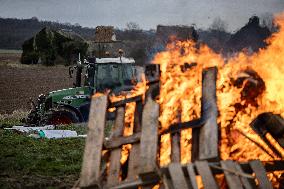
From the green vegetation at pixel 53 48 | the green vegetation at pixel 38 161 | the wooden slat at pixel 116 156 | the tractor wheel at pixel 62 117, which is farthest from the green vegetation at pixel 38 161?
the green vegetation at pixel 53 48

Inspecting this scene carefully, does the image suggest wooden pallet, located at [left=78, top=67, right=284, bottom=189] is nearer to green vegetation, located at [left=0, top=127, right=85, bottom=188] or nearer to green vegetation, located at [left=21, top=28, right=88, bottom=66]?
green vegetation, located at [left=0, top=127, right=85, bottom=188]

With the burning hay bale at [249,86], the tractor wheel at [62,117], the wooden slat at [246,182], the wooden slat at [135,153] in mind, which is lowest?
the tractor wheel at [62,117]

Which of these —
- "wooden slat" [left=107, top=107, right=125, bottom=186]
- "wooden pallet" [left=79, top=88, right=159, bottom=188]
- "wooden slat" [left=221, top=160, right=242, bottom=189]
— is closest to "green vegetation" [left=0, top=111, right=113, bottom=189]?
"wooden slat" [left=107, top=107, right=125, bottom=186]

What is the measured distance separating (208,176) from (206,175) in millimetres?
25

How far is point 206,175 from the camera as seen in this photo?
4.07 m

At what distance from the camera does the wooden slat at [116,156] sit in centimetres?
436

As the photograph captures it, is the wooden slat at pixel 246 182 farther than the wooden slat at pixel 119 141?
No

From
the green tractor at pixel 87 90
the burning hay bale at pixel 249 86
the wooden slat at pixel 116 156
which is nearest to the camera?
the wooden slat at pixel 116 156

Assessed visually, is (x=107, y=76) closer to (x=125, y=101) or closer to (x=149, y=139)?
(x=125, y=101)

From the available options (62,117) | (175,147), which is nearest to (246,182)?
(175,147)

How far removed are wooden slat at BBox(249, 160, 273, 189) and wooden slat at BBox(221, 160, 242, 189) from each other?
0.88ft

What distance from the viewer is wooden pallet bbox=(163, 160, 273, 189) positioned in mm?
4023

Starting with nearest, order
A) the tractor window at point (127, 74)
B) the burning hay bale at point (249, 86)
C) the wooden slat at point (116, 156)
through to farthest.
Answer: the wooden slat at point (116, 156) < the burning hay bale at point (249, 86) < the tractor window at point (127, 74)

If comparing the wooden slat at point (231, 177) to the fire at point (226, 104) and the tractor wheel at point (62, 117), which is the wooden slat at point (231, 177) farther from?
the tractor wheel at point (62, 117)
